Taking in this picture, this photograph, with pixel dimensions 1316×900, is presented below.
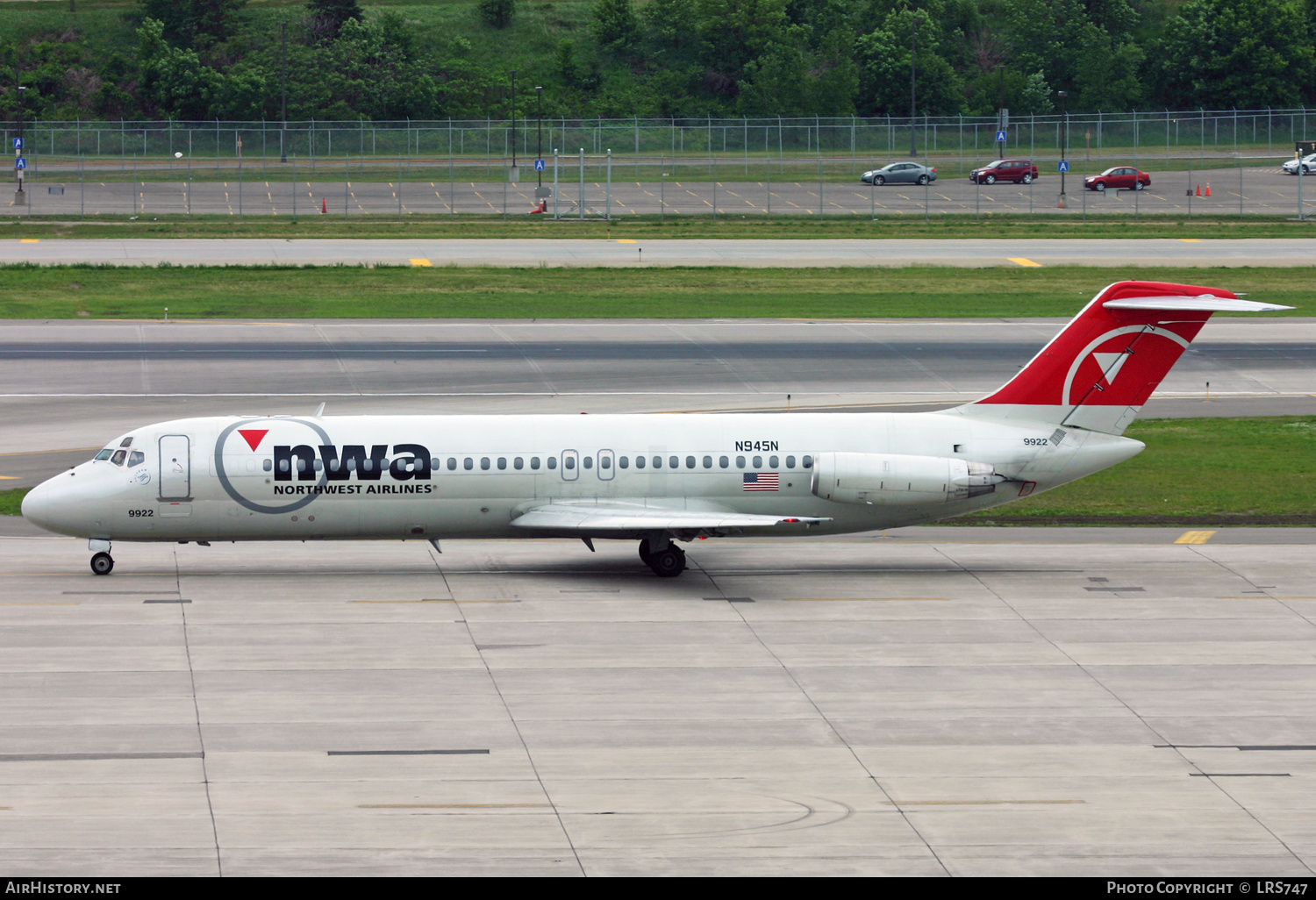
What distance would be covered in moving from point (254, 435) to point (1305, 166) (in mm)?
108935

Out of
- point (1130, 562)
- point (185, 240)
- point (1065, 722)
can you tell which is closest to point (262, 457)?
point (1065, 722)

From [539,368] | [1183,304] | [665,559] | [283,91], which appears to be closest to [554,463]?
[665,559]

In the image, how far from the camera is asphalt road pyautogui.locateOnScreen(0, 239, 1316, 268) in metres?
77.8

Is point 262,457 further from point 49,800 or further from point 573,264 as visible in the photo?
point 573,264

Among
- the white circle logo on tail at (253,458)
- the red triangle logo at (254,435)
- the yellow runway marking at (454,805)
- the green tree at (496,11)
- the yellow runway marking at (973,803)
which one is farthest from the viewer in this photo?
the green tree at (496,11)

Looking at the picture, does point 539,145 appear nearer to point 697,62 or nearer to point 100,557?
point 697,62

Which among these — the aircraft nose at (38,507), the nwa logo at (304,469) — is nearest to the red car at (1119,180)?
the nwa logo at (304,469)

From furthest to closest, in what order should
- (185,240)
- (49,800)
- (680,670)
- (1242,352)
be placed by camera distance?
(185,240)
(1242,352)
(680,670)
(49,800)

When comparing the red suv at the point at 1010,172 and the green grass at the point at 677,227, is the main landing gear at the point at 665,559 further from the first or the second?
the red suv at the point at 1010,172

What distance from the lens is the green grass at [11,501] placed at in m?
37.2

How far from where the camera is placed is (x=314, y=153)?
12900 centimetres

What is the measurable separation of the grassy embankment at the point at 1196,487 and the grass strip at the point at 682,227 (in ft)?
150
